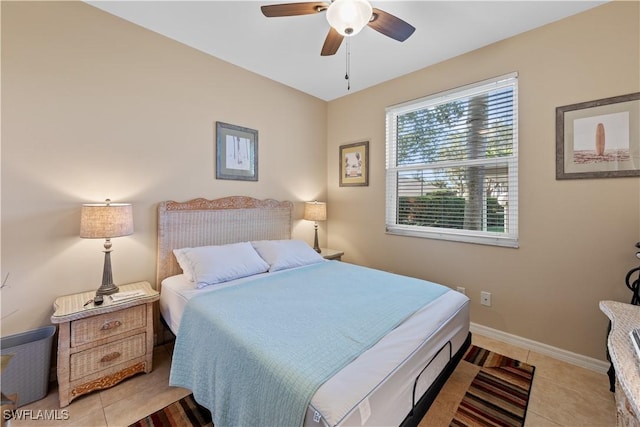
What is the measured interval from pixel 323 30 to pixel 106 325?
2.77 metres

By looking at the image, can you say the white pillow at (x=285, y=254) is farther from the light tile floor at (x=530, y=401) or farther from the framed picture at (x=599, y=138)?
the framed picture at (x=599, y=138)

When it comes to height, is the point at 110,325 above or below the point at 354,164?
below

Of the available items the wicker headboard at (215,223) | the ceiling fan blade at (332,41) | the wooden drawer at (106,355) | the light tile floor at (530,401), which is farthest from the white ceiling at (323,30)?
the light tile floor at (530,401)

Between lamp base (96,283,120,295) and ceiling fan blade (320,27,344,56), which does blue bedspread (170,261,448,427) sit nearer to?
lamp base (96,283,120,295)

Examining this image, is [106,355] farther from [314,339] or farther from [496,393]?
[496,393]

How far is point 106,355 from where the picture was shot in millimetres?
1854

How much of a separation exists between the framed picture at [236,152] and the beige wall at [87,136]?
81 millimetres

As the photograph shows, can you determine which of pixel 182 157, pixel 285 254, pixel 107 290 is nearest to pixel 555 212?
pixel 285 254

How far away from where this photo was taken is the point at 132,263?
229 cm

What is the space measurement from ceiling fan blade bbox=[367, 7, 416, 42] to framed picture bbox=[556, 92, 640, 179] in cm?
144

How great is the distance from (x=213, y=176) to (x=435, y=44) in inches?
97.1

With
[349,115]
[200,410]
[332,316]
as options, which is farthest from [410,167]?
[200,410]

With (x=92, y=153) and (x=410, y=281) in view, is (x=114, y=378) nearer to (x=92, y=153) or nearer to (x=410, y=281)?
(x=92, y=153)

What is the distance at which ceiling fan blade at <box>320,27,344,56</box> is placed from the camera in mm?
1833
